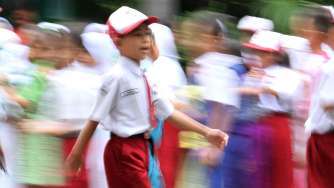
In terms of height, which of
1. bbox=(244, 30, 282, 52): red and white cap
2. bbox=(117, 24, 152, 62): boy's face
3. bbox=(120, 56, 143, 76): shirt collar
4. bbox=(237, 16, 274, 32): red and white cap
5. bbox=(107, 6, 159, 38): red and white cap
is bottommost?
bbox=(237, 16, 274, 32): red and white cap

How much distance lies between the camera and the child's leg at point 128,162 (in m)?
6.28

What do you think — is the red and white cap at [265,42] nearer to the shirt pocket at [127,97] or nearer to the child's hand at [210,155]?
the child's hand at [210,155]

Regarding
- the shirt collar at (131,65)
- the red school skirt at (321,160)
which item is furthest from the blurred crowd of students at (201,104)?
the shirt collar at (131,65)

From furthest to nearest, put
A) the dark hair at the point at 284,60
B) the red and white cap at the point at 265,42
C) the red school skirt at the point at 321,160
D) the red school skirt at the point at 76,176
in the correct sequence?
the dark hair at the point at 284,60
the red and white cap at the point at 265,42
the red school skirt at the point at 76,176
the red school skirt at the point at 321,160

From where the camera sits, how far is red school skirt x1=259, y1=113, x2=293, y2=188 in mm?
7441

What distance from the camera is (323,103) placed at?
6.89 m

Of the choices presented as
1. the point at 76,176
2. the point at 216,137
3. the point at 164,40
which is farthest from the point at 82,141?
the point at 164,40

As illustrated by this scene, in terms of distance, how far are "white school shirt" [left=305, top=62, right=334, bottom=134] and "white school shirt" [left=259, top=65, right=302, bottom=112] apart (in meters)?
0.27

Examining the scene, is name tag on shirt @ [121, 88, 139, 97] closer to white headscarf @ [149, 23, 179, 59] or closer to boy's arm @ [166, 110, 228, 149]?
boy's arm @ [166, 110, 228, 149]

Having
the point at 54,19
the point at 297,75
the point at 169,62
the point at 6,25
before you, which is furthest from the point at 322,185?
the point at 54,19

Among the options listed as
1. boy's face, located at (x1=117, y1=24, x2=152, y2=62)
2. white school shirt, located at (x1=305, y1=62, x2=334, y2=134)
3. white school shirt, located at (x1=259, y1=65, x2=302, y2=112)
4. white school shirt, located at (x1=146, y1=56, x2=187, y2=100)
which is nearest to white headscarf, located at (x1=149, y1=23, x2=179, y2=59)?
white school shirt, located at (x1=146, y1=56, x2=187, y2=100)

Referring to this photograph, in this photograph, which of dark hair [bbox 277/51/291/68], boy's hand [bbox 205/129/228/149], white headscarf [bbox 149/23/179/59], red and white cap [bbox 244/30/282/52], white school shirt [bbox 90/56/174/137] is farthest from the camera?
white headscarf [bbox 149/23/179/59]

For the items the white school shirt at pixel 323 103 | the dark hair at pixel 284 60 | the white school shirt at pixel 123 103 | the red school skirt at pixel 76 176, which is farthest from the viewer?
the dark hair at pixel 284 60

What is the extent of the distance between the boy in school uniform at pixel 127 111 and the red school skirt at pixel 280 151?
3.62 feet
